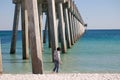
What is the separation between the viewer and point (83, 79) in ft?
40.9

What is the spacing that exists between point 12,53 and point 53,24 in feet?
29.5

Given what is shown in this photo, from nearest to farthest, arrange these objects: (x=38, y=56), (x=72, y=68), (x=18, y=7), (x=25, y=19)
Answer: (x=38, y=56), (x=72, y=68), (x=25, y=19), (x=18, y=7)

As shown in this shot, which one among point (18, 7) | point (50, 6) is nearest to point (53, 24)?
point (50, 6)

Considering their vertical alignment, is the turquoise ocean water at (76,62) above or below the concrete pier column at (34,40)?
below

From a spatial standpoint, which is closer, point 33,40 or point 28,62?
point 33,40

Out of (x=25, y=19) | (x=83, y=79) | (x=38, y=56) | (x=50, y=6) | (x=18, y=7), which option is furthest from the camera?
(x=18, y=7)

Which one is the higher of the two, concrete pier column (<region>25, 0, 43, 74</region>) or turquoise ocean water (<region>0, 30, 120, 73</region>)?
concrete pier column (<region>25, 0, 43, 74</region>)

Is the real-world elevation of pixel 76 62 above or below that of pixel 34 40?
below

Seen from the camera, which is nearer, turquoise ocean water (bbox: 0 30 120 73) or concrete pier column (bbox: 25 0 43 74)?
concrete pier column (bbox: 25 0 43 74)

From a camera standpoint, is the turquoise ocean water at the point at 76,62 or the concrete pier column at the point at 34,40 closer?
the concrete pier column at the point at 34,40

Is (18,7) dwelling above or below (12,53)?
above

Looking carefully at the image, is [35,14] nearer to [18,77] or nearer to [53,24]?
[18,77]

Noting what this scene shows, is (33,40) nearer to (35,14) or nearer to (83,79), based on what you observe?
(35,14)

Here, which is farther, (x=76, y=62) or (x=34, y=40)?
(x=76, y=62)
